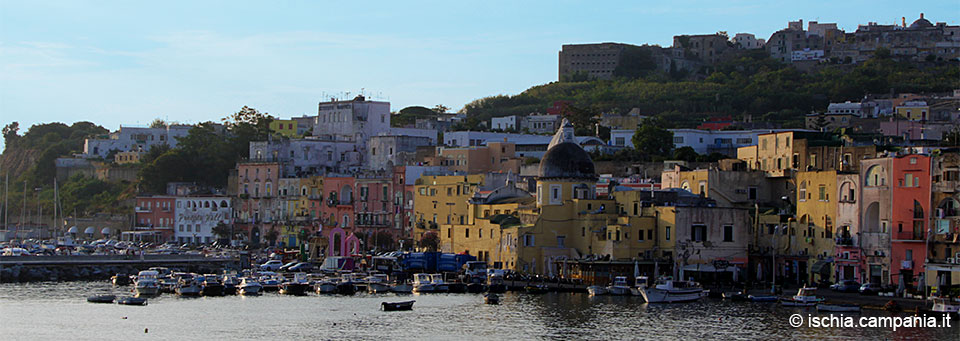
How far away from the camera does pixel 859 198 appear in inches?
2657

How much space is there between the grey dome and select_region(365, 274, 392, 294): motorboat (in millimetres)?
11241

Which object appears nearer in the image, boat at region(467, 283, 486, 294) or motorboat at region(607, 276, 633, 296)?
motorboat at region(607, 276, 633, 296)

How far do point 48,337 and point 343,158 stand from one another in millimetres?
61738

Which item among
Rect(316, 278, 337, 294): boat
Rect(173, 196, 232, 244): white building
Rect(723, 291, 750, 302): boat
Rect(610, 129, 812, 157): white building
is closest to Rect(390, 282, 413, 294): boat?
Rect(316, 278, 337, 294): boat

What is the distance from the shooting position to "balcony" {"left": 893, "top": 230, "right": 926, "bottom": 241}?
64.1m

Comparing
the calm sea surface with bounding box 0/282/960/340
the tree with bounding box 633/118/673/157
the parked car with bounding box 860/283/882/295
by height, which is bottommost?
the calm sea surface with bounding box 0/282/960/340

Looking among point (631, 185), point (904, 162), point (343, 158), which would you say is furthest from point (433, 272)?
point (343, 158)

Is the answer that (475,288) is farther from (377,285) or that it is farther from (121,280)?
(121,280)

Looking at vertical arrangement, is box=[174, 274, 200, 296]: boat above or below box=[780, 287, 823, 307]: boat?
below

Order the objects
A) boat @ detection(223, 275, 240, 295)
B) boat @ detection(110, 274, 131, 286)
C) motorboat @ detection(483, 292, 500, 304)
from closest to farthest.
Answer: motorboat @ detection(483, 292, 500, 304) < boat @ detection(223, 275, 240, 295) < boat @ detection(110, 274, 131, 286)

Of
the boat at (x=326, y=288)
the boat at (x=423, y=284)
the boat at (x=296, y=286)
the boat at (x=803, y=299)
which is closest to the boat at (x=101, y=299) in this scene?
the boat at (x=296, y=286)

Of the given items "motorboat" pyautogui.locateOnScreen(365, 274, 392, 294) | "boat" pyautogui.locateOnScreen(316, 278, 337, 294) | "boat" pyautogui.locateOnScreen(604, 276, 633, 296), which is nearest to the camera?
"boat" pyautogui.locateOnScreen(604, 276, 633, 296)

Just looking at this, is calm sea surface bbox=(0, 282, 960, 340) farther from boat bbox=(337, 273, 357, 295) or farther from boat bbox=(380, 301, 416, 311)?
boat bbox=(337, 273, 357, 295)

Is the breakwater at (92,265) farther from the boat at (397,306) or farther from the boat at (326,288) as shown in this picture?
the boat at (397,306)
